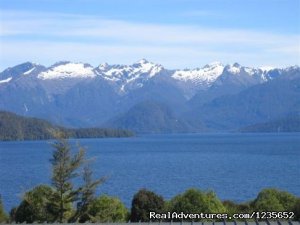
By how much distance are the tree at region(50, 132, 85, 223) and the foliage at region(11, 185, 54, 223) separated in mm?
637

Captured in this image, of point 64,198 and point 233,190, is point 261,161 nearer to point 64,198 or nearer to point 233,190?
point 233,190

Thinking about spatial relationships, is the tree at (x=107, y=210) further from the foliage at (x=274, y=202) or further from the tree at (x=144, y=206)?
the foliage at (x=274, y=202)

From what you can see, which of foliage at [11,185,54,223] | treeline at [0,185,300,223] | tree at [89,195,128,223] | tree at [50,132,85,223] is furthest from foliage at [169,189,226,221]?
foliage at [11,185,54,223]

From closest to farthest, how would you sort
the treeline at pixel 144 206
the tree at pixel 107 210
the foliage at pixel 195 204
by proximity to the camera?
the treeline at pixel 144 206, the foliage at pixel 195 204, the tree at pixel 107 210

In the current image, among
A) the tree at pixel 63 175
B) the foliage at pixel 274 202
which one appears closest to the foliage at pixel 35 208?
the tree at pixel 63 175

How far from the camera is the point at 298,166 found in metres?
122

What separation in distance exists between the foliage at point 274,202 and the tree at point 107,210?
8150 mm

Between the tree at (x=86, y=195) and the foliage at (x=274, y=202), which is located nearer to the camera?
the tree at (x=86, y=195)

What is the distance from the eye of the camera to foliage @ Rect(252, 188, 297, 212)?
37.5m

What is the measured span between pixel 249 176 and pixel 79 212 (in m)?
72.6

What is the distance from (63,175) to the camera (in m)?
32.3

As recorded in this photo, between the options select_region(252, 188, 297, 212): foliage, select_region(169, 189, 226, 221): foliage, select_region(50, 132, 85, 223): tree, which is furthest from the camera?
select_region(252, 188, 297, 212): foliage

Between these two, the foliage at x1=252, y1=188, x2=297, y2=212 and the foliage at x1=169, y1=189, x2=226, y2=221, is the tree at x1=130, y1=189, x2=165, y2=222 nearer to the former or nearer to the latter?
the foliage at x1=169, y1=189, x2=226, y2=221

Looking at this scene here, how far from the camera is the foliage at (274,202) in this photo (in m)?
37.5
